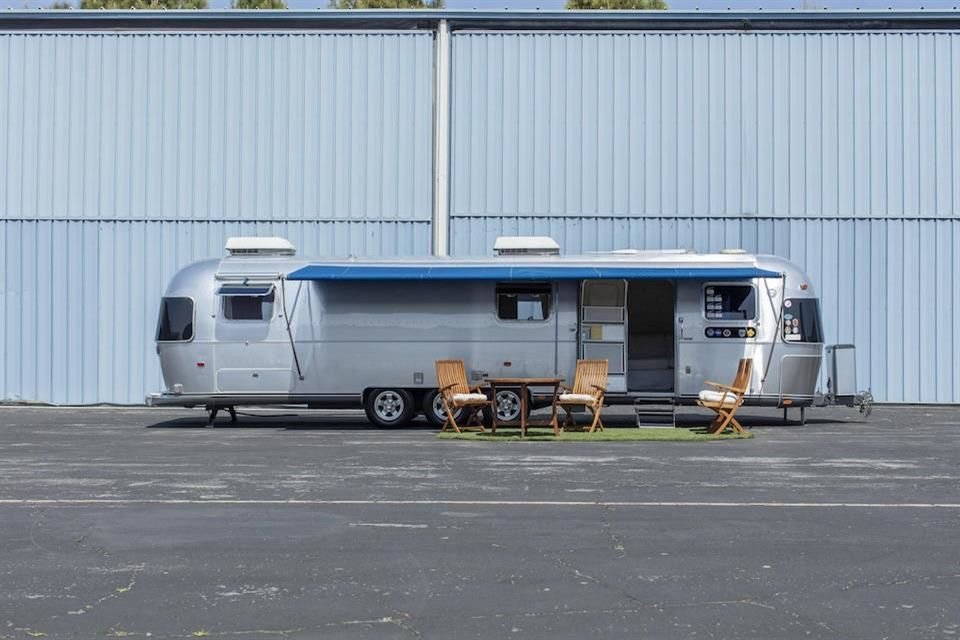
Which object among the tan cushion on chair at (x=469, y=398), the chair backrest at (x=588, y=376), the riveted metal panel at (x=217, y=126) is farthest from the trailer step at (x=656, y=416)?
the riveted metal panel at (x=217, y=126)

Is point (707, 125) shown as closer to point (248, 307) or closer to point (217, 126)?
point (217, 126)

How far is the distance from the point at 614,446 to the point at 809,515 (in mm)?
6670

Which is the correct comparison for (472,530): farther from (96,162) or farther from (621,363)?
(96,162)

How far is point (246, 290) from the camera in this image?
2175cm

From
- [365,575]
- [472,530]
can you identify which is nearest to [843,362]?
[472,530]

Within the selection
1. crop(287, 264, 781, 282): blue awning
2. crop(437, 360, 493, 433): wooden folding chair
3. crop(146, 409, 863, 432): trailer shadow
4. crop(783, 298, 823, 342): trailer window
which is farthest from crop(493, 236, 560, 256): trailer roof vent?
crop(783, 298, 823, 342): trailer window

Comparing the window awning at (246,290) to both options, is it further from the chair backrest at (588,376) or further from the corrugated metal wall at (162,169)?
the corrugated metal wall at (162,169)

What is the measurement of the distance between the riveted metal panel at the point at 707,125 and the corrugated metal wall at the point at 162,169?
1.61 metres

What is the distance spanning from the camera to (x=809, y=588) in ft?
26.1

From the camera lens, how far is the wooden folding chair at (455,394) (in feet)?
64.1

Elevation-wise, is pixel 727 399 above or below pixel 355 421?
above

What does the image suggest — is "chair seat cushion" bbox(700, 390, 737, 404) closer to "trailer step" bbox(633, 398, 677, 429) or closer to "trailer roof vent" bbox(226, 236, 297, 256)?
"trailer step" bbox(633, 398, 677, 429)

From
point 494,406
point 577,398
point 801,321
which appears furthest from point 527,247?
point 801,321

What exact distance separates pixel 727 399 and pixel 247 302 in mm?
7665
